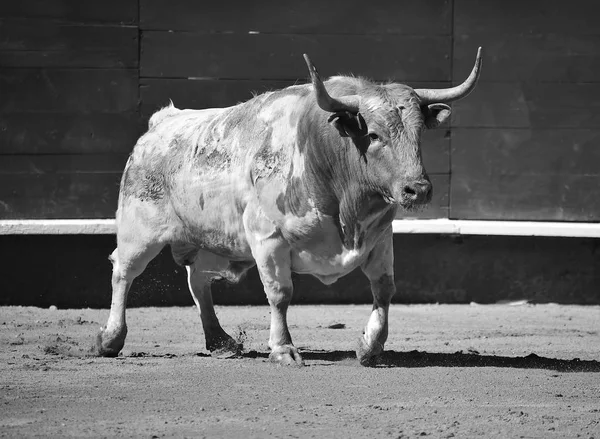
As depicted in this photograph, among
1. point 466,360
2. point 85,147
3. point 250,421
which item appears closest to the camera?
point 250,421

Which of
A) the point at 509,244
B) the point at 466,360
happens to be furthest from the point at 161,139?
the point at 509,244

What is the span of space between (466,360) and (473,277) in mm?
2853

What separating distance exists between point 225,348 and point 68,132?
2.89m

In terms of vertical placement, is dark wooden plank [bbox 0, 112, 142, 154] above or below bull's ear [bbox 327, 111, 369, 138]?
below

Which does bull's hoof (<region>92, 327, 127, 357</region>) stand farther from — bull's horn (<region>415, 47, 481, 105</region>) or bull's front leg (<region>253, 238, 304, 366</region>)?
bull's horn (<region>415, 47, 481, 105</region>)

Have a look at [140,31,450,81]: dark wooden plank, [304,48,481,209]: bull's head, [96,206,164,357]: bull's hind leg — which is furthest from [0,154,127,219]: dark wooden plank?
[304,48,481,209]: bull's head

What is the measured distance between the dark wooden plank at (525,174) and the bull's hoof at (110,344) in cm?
342

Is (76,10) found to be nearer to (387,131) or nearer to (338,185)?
(338,185)

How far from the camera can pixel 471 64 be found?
9.20m

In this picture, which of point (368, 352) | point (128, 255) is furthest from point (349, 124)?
point (128, 255)

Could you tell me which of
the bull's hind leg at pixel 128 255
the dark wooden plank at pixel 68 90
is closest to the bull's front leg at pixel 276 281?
the bull's hind leg at pixel 128 255

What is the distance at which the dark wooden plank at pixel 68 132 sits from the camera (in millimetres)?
8969

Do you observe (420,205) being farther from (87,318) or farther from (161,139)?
(87,318)

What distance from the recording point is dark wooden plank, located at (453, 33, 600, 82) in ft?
30.2
